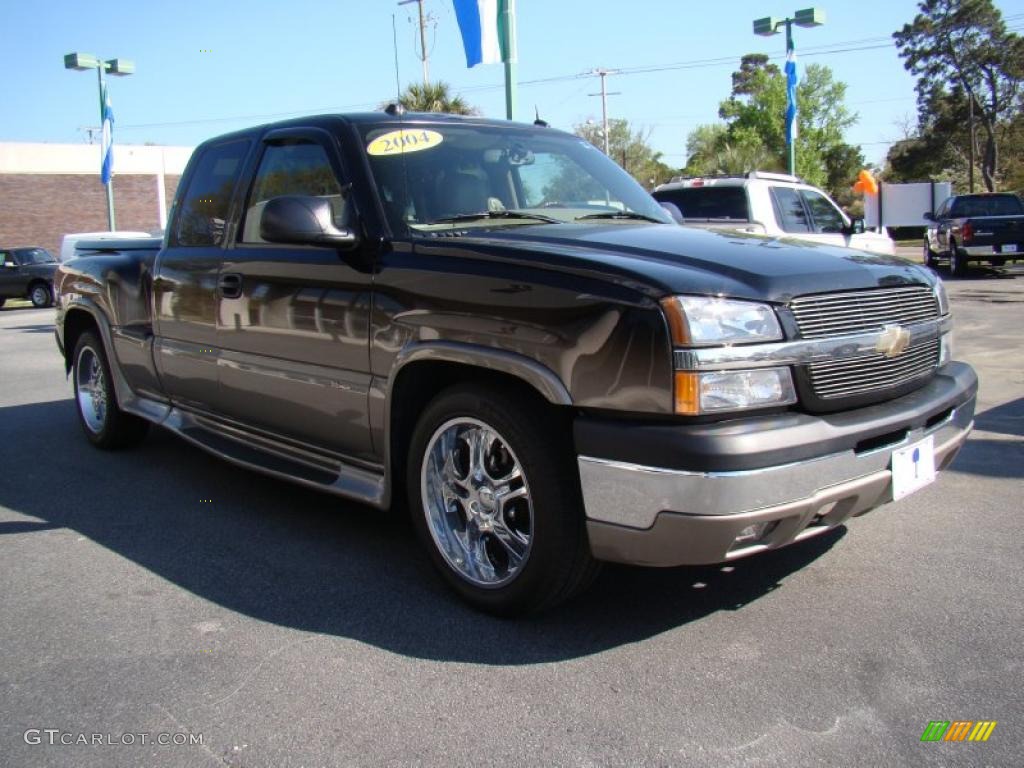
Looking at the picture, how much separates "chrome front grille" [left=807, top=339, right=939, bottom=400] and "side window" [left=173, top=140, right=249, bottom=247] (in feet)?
10.3

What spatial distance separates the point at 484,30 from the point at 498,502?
8621mm

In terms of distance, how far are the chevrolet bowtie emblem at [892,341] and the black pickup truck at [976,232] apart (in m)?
18.2

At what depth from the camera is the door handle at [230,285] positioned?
4529 millimetres

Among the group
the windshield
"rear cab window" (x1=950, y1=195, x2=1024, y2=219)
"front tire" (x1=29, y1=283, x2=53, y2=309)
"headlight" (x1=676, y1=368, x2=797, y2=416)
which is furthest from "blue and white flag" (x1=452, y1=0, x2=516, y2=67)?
"front tire" (x1=29, y1=283, x2=53, y2=309)

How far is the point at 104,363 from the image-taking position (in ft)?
20.0

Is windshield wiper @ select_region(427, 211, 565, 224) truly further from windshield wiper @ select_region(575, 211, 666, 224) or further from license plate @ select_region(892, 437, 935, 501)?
license plate @ select_region(892, 437, 935, 501)

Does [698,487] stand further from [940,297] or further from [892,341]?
[940,297]

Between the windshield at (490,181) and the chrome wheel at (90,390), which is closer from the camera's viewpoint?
the windshield at (490,181)

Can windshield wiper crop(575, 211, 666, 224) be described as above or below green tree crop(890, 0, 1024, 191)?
below

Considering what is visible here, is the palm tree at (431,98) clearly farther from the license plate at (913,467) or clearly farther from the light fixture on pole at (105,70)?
the license plate at (913,467)

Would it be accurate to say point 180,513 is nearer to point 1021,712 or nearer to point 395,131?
point 395,131

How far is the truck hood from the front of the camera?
3.01 m

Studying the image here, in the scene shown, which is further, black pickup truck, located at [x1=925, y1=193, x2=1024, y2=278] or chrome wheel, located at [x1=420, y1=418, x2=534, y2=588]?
black pickup truck, located at [x1=925, y1=193, x2=1024, y2=278]

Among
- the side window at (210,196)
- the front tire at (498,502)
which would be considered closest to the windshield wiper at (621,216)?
the front tire at (498,502)
